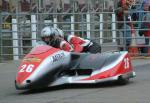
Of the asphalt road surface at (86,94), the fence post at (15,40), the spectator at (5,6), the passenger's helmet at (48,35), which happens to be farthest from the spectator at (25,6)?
the passenger's helmet at (48,35)

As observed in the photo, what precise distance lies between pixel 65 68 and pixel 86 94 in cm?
92

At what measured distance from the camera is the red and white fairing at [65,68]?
391 inches

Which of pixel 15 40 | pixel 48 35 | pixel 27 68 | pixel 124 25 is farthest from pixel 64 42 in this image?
pixel 15 40

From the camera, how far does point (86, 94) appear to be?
378 inches

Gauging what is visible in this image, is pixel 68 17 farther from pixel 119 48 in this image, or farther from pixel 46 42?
pixel 46 42

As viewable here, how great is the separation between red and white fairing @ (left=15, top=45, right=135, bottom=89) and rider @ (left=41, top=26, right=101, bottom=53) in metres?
0.26

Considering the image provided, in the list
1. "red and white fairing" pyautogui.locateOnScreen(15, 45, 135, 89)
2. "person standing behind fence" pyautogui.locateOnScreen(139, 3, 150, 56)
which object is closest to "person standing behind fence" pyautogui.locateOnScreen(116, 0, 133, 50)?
"person standing behind fence" pyautogui.locateOnScreen(139, 3, 150, 56)

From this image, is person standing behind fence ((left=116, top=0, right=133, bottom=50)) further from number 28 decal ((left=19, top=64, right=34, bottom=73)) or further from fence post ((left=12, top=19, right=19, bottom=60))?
number 28 decal ((left=19, top=64, right=34, bottom=73))

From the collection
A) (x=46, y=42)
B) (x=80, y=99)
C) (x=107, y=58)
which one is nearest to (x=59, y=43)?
(x=46, y=42)

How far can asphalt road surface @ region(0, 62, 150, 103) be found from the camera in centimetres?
899

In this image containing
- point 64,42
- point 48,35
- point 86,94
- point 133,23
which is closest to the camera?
point 86,94

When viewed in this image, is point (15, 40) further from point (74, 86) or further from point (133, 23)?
point (74, 86)

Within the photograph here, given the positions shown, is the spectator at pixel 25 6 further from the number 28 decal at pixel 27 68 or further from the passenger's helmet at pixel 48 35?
the number 28 decal at pixel 27 68

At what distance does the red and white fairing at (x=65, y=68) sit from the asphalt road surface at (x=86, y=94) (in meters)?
0.20
